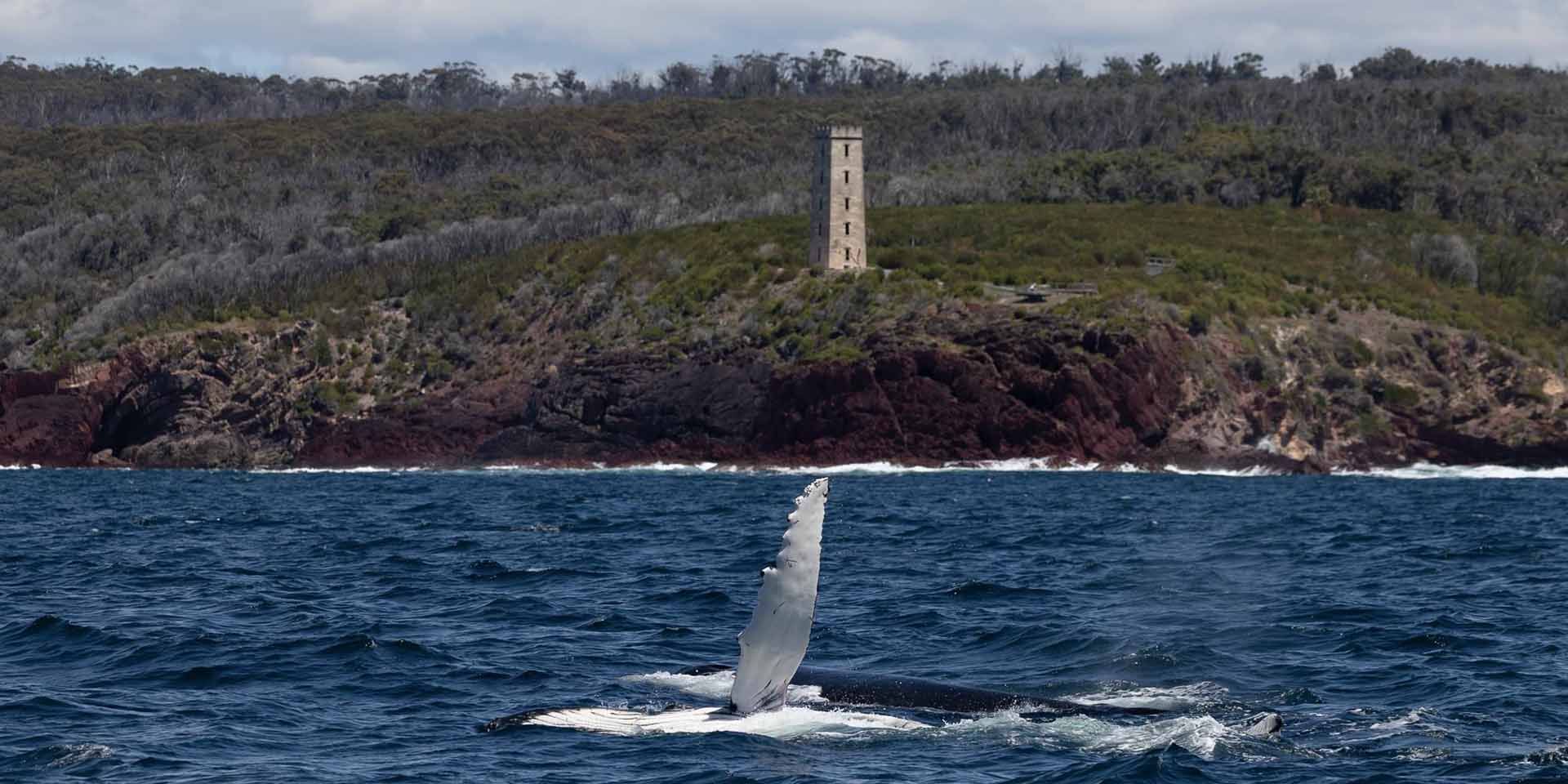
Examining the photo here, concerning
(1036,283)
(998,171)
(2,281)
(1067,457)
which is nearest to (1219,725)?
(1067,457)

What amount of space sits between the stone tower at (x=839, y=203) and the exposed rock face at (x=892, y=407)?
1524cm

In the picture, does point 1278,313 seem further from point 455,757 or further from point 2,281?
point 455,757

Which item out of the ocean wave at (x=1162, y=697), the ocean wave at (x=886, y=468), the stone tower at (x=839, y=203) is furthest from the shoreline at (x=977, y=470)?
the ocean wave at (x=1162, y=697)

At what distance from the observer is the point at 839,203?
409 ft

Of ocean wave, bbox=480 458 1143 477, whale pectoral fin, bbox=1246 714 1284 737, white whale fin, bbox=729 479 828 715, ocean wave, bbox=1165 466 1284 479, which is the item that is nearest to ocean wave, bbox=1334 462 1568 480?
ocean wave, bbox=1165 466 1284 479

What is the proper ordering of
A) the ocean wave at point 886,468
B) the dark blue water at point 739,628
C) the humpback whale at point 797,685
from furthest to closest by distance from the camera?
the ocean wave at point 886,468 < the dark blue water at point 739,628 < the humpback whale at point 797,685

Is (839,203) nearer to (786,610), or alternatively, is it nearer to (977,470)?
(977,470)

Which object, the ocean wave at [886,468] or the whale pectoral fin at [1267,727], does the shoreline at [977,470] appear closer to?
the ocean wave at [886,468]

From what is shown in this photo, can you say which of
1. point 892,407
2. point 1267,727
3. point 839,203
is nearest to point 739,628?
point 1267,727

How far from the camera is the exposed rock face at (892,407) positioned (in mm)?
102938

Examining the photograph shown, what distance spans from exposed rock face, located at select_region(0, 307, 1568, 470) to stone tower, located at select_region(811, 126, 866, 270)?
15.2m

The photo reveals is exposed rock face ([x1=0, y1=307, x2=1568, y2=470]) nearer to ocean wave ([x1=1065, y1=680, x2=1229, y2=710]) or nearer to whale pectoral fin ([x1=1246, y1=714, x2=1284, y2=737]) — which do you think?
ocean wave ([x1=1065, y1=680, x2=1229, y2=710])

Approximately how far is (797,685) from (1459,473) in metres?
79.2

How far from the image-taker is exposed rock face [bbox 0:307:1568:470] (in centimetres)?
10294
